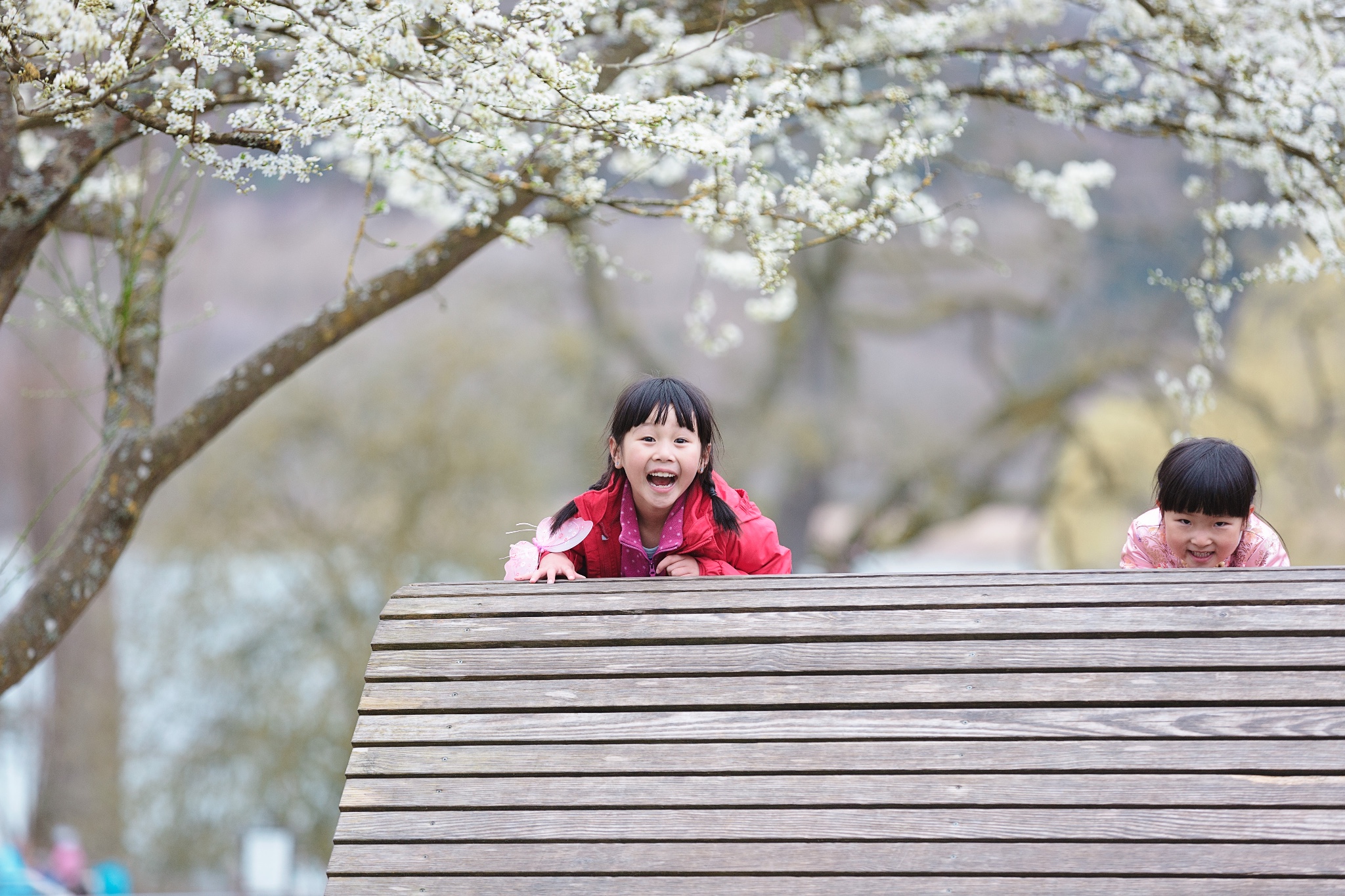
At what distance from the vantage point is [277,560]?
41.8 feet

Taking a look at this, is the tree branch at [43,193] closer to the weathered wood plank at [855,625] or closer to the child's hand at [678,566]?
the weathered wood plank at [855,625]

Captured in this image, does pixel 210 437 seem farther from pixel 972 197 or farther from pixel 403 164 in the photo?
pixel 972 197

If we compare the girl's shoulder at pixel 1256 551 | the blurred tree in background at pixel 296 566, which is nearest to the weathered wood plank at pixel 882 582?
the girl's shoulder at pixel 1256 551

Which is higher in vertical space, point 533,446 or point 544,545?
point 533,446

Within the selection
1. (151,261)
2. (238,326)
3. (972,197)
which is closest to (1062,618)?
(972,197)

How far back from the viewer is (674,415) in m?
3.30

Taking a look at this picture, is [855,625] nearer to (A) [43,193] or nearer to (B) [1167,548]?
(B) [1167,548]

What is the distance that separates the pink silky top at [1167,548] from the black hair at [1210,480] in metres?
0.10

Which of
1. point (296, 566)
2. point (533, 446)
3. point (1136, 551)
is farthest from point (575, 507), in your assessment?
point (533, 446)

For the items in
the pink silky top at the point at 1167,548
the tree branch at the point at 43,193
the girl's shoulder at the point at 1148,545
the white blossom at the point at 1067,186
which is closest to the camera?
the pink silky top at the point at 1167,548

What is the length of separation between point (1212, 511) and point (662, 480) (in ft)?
4.49

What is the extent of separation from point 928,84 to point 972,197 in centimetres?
127

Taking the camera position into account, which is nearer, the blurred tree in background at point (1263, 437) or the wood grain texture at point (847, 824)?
the wood grain texture at point (847, 824)

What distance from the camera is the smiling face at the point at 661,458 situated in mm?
3289
